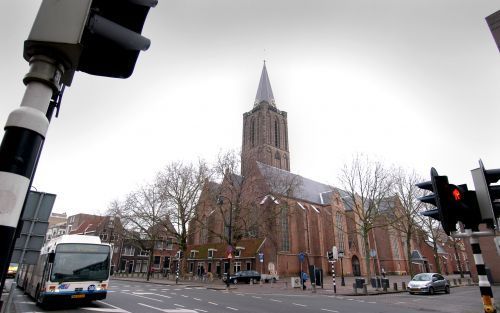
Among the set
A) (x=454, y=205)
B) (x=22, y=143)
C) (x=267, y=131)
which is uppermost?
(x=267, y=131)

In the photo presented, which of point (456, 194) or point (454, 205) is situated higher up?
point (456, 194)

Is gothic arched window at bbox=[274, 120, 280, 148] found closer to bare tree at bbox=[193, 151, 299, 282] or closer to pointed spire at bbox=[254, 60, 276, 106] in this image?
pointed spire at bbox=[254, 60, 276, 106]

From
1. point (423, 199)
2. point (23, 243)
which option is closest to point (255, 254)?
point (23, 243)

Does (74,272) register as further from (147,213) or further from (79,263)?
(147,213)

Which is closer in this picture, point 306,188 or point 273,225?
point 273,225

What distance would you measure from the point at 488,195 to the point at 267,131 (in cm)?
6008

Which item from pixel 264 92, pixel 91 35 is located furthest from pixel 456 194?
pixel 264 92

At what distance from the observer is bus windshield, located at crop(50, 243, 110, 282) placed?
12288 mm

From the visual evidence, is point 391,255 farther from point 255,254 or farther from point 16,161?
point 16,161

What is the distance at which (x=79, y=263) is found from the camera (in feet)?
42.0

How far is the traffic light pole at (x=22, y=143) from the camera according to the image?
1.40 m

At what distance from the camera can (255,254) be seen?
38.6 meters

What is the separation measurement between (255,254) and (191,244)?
1690 cm

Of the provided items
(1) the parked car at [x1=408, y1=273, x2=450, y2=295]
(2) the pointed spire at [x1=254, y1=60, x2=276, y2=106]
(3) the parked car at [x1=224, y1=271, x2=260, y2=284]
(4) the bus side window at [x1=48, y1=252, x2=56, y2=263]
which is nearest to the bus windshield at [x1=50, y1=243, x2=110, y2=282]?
(4) the bus side window at [x1=48, y1=252, x2=56, y2=263]
